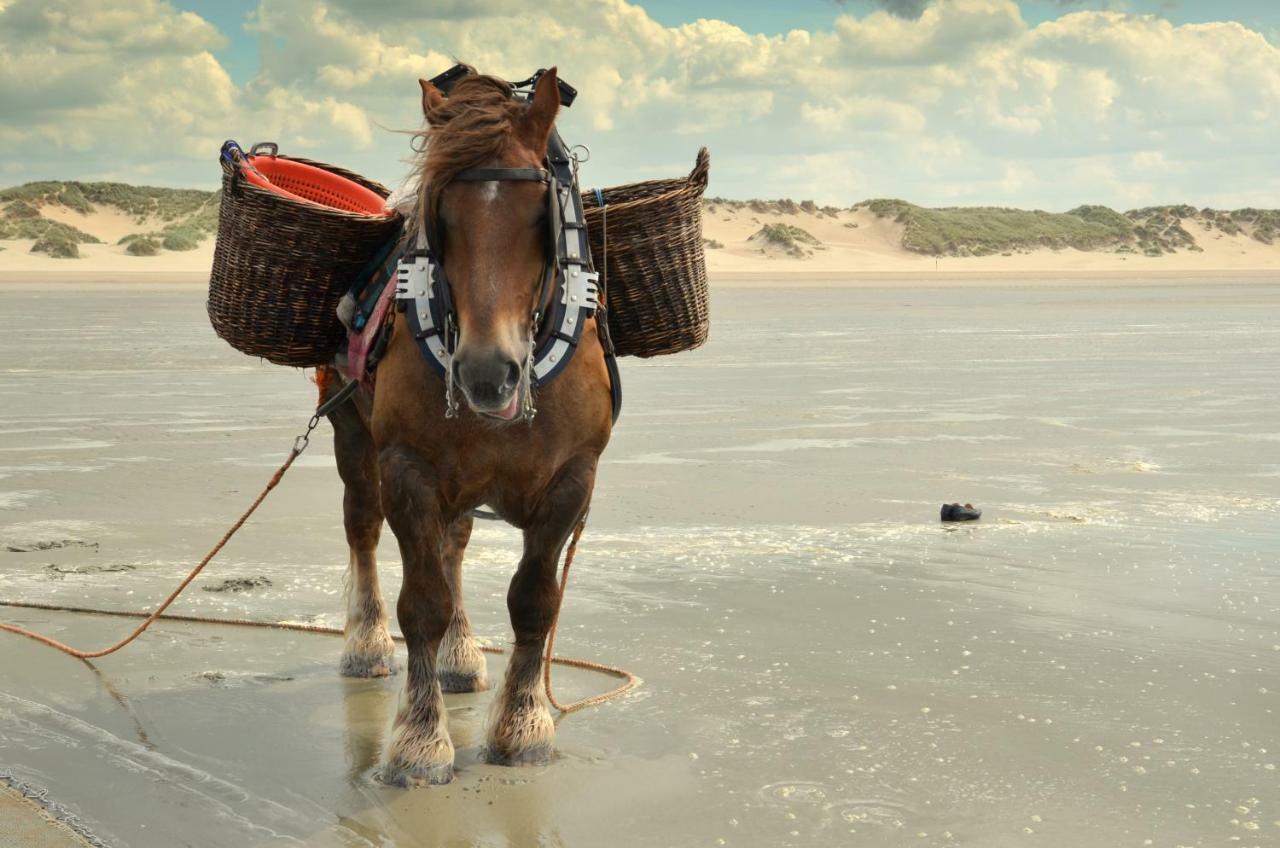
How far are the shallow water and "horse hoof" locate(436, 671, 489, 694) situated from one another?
0.30 ft

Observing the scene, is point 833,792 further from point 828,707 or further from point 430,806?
point 430,806

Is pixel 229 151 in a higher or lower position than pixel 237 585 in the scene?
higher

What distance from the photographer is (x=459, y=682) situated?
5.93 m

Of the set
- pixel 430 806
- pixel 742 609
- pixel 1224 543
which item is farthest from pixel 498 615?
pixel 1224 543

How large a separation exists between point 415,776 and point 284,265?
201 centimetres

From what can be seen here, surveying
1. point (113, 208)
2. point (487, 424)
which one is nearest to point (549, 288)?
point (487, 424)

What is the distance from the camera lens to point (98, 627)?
670 cm

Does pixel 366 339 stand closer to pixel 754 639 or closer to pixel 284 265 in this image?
pixel 284 265

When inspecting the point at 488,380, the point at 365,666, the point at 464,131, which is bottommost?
the point at 365,666

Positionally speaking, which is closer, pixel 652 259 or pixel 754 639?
pixel 652 259

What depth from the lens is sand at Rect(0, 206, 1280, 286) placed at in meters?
54.2

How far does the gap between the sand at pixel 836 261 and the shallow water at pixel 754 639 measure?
39.2m

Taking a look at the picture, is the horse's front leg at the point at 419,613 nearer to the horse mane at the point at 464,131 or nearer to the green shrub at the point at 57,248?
the horse mane at the point at 464,131

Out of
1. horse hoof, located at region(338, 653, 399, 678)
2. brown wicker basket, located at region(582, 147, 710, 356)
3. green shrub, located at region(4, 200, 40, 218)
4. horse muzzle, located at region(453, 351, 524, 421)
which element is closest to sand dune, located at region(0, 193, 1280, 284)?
green shrub, located at region(4, 200, 40, 218)
